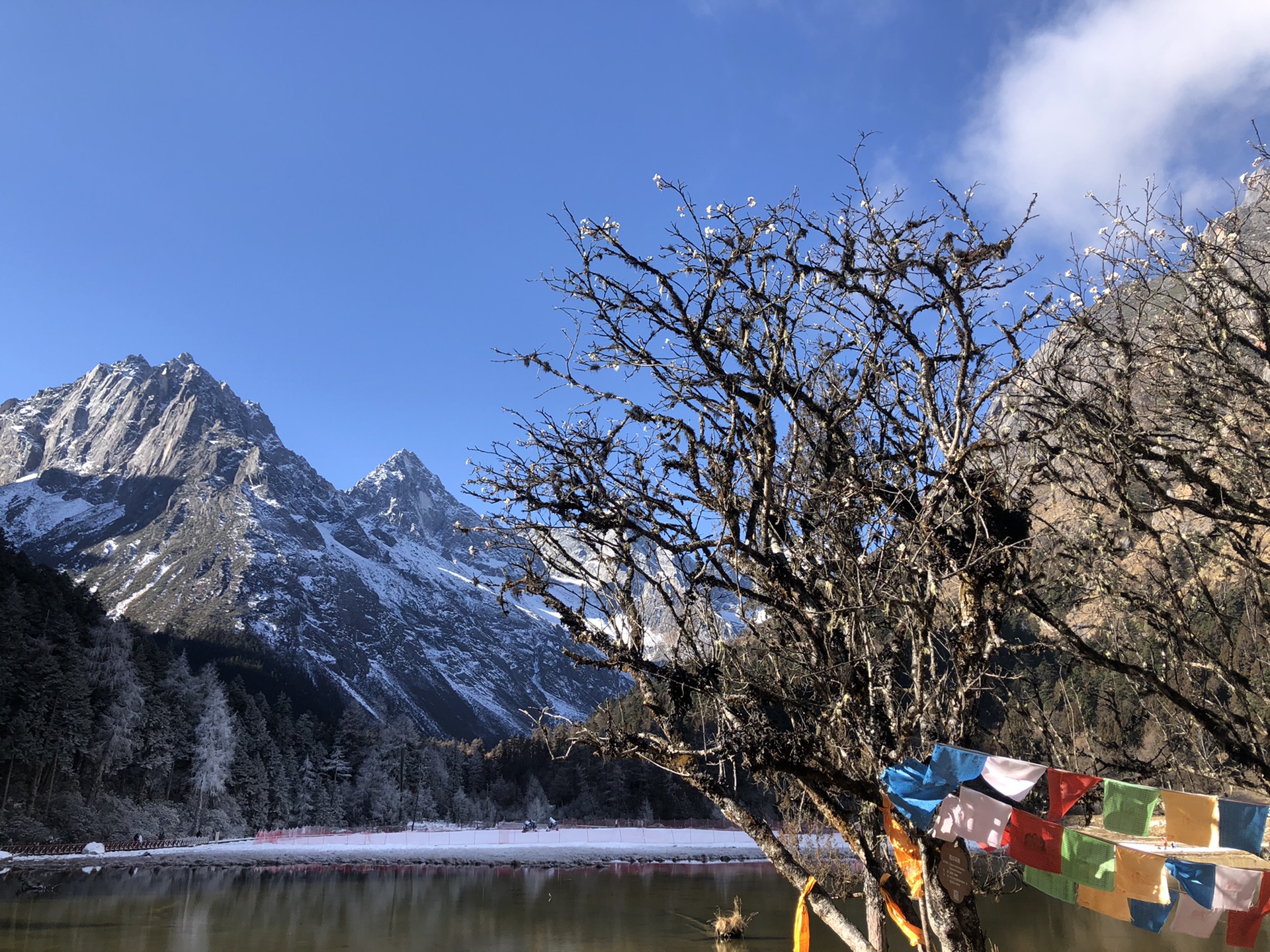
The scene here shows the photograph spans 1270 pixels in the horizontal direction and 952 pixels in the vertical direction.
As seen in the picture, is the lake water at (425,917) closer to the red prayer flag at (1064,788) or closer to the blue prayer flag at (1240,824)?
the red prayer flag at (1064,788)

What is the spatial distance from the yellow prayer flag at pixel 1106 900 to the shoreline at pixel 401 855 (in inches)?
1493

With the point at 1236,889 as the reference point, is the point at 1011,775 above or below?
above

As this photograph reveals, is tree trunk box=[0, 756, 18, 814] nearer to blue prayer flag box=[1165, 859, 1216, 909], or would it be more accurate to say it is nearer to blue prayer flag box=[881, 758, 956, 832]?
blue prayer flag box=[881, 758, 956, 832]

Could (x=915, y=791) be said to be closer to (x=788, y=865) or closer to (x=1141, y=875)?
(x=788, y=865)

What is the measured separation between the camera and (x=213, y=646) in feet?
389

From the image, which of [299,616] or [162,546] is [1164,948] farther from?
[162,546]

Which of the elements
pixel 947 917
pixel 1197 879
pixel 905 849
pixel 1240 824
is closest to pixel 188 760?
pixel 905 849

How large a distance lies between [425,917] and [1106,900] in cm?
2452

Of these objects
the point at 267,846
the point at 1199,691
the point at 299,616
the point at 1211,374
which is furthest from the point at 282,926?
the point at 299,616

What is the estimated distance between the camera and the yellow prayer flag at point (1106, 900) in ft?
19.6

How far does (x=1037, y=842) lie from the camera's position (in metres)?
6.02

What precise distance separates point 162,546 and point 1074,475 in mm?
214719

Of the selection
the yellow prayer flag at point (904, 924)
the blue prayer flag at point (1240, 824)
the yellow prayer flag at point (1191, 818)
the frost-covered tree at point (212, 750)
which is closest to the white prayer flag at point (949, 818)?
the yellow prayer flag at point (904, 924)

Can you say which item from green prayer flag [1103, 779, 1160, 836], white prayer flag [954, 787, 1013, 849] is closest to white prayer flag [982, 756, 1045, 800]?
white prayer flag [954, 787, 1013, 849]
